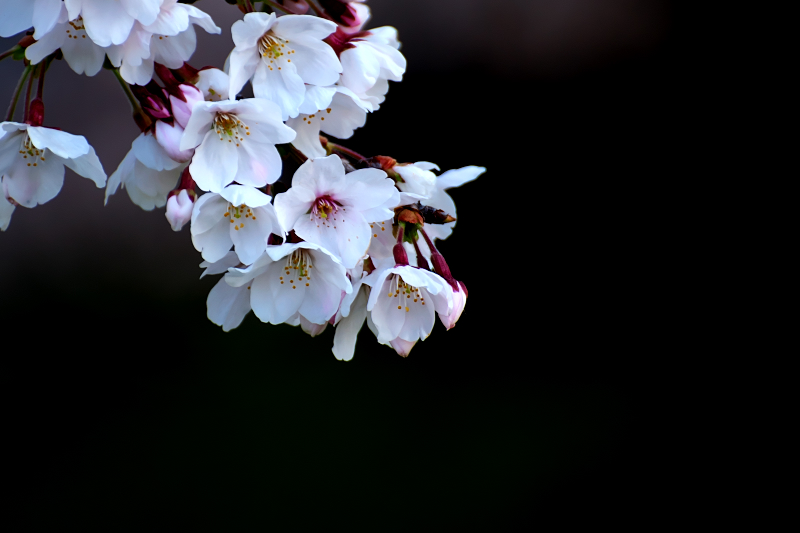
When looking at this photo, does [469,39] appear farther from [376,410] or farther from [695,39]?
[376,410]

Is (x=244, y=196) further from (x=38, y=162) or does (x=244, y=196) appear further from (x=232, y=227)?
(x=38, y=162)

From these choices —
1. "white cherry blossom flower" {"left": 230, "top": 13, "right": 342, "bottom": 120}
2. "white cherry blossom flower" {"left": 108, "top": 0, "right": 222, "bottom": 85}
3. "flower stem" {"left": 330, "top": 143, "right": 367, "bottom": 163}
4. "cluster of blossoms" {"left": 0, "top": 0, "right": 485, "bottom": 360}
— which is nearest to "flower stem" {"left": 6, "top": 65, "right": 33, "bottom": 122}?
"cluster of blossoms" {"left": 0, "top": 0, "right": 485, "bottom": 360}

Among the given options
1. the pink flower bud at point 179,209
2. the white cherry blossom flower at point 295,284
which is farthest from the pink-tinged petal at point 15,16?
the white cherry blossom flower at point 295,284

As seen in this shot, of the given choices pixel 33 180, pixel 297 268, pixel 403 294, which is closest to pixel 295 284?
pixel 297 268

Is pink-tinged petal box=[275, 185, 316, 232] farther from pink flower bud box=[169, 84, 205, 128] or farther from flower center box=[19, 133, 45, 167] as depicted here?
flower center box=[19, 133, 45, 167]

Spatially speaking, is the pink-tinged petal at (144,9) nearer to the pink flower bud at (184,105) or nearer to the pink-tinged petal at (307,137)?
the pink flower bud at (184,105)

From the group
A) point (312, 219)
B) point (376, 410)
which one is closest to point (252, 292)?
point (312, 219)
